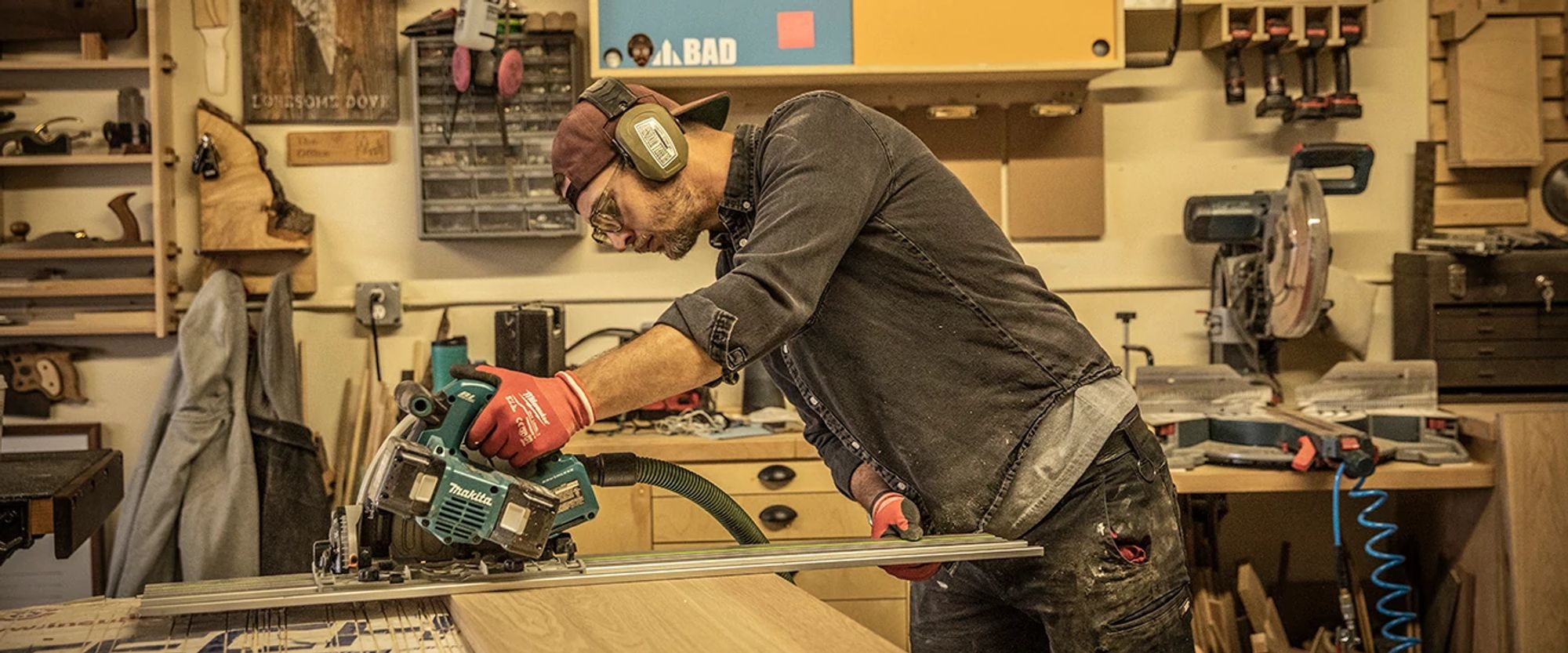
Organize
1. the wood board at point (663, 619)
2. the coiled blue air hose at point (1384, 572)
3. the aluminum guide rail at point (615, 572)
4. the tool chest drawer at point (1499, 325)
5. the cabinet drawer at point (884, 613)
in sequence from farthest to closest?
the tool chest drawer at point (1499, 325) < the cabinet drawer at point (884, 613) < the coiled blue air hose at point (1384, 572) < the aluminum guide rail at point (615, 572) < the wood board at point (663, 619)

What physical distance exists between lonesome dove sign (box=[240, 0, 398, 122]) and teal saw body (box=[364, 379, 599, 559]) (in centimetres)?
234

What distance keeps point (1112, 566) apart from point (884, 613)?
1.45 meters

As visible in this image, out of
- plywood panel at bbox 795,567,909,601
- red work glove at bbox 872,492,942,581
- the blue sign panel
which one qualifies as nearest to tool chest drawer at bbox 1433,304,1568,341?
plywood panel at bbox 795,567,909,601

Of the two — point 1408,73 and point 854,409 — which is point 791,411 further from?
point 1408,73

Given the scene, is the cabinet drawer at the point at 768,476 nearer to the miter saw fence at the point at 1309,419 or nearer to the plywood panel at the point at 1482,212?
the miter saw fence at the point at 1309,419

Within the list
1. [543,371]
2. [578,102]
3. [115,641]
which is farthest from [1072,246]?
[115,641]

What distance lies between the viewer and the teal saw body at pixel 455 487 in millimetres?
1475

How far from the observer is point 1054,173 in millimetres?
3725

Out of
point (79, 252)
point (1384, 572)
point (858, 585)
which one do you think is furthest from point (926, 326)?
point (79, 252)

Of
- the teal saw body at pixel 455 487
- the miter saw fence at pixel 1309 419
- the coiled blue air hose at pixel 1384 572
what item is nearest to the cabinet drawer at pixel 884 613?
the miter saw fence at pixel 1309 419

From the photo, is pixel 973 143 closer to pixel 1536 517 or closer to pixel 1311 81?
pixel 1311 81

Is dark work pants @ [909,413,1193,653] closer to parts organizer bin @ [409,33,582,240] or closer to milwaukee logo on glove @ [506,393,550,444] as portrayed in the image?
milwaukee logo on glove @ [506,393,550,444]

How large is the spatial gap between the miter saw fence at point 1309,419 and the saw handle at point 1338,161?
471 mm

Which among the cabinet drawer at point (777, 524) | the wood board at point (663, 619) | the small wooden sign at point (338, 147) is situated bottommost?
the cabinet drawer at point (777, 524)
